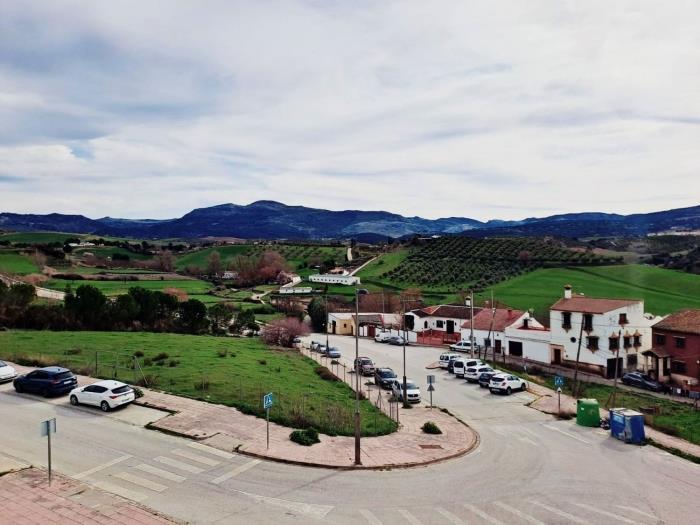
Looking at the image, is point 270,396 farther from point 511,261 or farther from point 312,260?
point 312,260

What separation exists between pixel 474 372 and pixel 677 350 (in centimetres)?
1959

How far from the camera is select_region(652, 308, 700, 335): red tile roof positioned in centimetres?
4631

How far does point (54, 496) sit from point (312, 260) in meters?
148

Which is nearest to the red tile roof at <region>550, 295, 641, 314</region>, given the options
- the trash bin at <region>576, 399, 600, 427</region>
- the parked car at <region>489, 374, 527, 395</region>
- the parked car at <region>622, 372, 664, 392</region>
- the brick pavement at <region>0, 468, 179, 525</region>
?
the parked car at <region>622, 372, 664, 392</region>

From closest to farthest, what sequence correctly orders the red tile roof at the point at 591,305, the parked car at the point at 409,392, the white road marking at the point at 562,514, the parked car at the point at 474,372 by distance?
the white road marking at the point at 562,514, the parked car at the point at 409,392, the parked car at the point at 474,372, the red tile roof at the point at 591,305

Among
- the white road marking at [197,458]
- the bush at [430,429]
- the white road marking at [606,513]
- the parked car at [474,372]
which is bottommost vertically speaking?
the parked car at [474,372]

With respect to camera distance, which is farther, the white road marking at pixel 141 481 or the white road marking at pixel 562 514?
the white road marking at pixel 141 481

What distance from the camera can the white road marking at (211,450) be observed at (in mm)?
20250

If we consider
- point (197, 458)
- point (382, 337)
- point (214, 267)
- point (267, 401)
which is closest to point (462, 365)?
point (382, 337)

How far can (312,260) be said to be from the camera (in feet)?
537

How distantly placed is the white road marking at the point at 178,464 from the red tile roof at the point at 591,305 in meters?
40.9

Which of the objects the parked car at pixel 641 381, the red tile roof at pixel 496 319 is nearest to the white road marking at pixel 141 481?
the parked car at pixel 641 381

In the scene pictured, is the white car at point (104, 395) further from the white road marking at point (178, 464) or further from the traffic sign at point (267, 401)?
the traffic sign at point (267, 401)

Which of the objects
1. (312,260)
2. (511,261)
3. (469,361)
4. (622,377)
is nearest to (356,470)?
(469,361)
